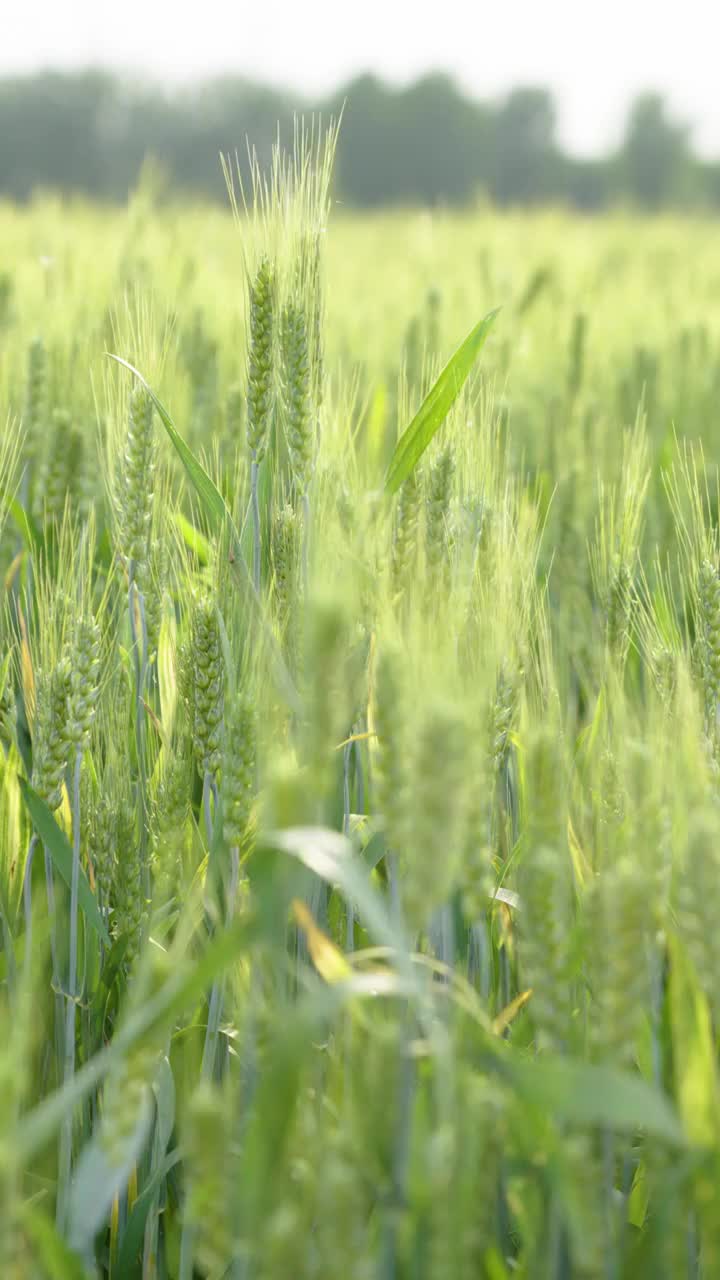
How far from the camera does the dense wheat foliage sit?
18.3 inches

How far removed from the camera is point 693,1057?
551 millimetres

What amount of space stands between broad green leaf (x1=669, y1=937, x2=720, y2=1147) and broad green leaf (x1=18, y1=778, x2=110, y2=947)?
1.36 feet

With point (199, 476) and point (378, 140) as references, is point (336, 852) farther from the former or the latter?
point (378, 140)

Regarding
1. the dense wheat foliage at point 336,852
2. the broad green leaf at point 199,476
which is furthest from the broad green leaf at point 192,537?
the broad green leaf at point 199,476

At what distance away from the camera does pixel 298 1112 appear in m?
0.52

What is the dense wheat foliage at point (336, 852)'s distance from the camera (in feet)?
1.52

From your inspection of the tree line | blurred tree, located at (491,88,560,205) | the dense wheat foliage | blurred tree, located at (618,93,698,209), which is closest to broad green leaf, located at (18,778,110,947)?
the dense wheat foliage

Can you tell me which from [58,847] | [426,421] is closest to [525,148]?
[426,421]

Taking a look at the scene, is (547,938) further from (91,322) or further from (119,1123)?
(91,322)

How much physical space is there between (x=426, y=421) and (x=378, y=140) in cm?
3766

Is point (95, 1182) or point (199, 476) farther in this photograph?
point (199, 476)

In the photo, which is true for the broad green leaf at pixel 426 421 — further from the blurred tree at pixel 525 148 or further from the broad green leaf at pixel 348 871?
the blurred tree at pixel 525 148

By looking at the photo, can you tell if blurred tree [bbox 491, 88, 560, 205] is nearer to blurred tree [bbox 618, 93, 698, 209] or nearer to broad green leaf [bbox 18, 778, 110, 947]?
blurred tree [bbox 618, 93, 698, 209]

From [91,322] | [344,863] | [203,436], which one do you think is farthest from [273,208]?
[91,322]
